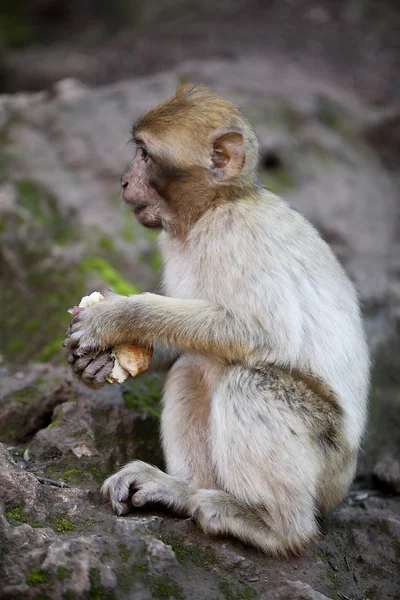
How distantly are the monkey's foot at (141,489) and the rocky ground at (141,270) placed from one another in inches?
4.0

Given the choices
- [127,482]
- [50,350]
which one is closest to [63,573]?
[127,482]

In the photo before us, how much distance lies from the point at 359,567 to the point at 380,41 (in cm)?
1146

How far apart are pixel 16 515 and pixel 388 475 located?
121 inches

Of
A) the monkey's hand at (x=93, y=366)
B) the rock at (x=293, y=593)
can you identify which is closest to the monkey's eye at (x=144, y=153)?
the monkey's hand at (x=93, y=366)

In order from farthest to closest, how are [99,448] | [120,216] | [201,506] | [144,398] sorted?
[120,216]
[144,398]
[99,448]
[201,506]

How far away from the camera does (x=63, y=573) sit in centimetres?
348

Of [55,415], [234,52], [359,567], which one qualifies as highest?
[234,52]

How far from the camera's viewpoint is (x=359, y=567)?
4621 millimetres

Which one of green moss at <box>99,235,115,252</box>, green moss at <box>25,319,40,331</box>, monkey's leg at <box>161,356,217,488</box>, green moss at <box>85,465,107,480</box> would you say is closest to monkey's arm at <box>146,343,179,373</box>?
monkey's leg at <box>161,356,217,488</box>

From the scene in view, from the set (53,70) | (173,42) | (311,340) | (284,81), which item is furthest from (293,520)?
(173,42)

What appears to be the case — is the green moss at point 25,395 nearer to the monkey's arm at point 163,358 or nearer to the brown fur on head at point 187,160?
the monkey's arm at point 163,358

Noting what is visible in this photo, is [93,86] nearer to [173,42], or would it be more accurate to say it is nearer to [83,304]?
[173,42]

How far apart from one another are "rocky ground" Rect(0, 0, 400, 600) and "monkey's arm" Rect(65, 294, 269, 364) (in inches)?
33.9

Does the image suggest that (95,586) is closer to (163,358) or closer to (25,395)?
(163,358)
